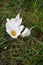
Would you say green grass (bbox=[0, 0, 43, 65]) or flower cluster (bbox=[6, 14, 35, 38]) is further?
green grass (bbox=[0, 0, 43, 65])

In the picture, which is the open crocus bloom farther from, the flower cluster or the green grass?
the green grass

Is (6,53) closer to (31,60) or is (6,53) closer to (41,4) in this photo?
(31,60)

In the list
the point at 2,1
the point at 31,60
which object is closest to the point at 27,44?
the point at 31,60

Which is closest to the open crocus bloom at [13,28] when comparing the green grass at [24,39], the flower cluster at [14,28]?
the flower cluster at [14,28]

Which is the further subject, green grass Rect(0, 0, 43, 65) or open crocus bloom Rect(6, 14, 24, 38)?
green grass Rect(0, 0, 43, 65)

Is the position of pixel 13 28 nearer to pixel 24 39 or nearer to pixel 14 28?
pixel 14 28

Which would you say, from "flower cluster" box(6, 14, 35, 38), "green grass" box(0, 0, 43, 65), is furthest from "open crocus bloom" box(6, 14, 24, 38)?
"green grass" box(0, 0, 43, 65)

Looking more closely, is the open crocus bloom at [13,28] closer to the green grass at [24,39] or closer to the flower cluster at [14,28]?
the flower cluster at [14,28]

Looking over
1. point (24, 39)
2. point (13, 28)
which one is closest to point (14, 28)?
point (13, 28)
